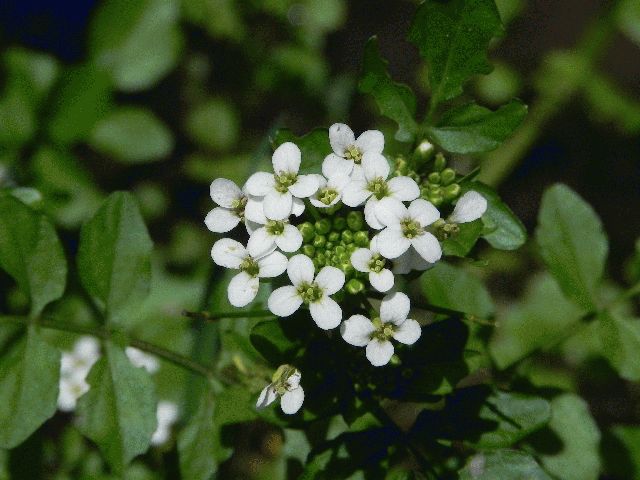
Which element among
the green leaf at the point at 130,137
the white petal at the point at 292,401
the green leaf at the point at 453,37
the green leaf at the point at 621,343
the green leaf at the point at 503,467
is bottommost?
the green leaf at the point at 130,137

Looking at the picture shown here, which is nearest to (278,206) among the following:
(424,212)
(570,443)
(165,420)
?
(424,212)

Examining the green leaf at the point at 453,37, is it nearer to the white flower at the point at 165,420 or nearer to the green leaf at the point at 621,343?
the green leaf at the point at 621,343

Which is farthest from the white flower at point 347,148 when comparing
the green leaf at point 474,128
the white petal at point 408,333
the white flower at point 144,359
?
the white flower at point 144,359

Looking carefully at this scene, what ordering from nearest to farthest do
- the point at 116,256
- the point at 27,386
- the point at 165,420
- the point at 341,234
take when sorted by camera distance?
1. the point at 341,234
2. the point at 27,386
3. the point at 116,256
4. the point at 165,420

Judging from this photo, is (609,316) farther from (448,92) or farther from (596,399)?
(596,399)

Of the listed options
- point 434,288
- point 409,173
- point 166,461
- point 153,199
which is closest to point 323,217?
point 409,173

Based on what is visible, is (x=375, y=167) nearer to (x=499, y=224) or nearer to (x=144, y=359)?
(x=499, y=224)
